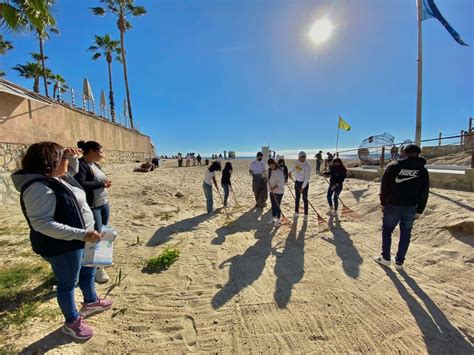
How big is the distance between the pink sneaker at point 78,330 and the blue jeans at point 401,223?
401 centimetres

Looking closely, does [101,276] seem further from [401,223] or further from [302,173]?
[302,173]

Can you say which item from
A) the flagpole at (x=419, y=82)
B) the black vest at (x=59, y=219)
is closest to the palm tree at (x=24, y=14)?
the black vest at (x=59, y=219)

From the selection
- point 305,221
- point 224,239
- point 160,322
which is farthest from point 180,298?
point 305,221

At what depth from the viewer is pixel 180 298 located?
2.87 meters

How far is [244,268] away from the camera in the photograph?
3.64 metres

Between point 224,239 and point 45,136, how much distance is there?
8.64 meters

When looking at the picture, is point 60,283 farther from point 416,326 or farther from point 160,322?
point 416,326

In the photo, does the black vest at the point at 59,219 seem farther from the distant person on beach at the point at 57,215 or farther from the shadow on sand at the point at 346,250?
the shadow on sand at the point at 346,250

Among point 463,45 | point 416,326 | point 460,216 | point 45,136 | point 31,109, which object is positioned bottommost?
point 416,326

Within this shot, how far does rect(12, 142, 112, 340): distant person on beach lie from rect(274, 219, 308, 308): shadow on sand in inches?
84.8

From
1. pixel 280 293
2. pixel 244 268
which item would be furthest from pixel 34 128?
pixel 280 293

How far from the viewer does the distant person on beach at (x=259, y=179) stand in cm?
748

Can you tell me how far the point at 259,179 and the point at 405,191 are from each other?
4.64 meters

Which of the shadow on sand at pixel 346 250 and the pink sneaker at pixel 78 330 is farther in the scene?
the shadow on sand at pixel 346 250
